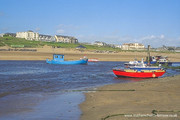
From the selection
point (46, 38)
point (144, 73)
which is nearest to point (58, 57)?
point (144, 73)

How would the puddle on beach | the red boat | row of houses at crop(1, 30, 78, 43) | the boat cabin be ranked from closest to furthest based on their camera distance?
the puddle on beach → the red boat → the boat cabin → row of houses at crop(1, 30, 78, 43)

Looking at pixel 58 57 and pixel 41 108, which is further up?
pixel 58 57

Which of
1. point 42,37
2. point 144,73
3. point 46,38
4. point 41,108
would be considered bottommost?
point 41,108

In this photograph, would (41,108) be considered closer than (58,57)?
Yes

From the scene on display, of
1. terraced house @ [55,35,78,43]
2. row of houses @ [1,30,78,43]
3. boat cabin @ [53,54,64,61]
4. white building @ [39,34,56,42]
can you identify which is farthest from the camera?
terraced house @ [55,35,78,43]

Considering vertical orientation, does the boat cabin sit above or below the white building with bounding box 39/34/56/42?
below

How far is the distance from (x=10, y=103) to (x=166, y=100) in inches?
363

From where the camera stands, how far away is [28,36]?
534 feet

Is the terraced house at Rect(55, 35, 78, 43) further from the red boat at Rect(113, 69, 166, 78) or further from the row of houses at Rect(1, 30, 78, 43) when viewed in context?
the red boat at Rect(113, 69, 166, 78)

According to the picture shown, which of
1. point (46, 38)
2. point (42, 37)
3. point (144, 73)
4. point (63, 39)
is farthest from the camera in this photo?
point (46, 38)

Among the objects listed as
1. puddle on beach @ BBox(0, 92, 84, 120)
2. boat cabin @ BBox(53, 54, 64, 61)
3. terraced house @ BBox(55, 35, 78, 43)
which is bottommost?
puddle on beach @ BBox(0, 92, 84, 120)

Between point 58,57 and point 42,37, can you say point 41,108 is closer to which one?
point 58,57

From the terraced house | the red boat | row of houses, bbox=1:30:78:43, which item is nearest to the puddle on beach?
the red boat

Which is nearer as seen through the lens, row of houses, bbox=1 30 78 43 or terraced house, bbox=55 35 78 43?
row of houses, bbox=1 30 78 43
